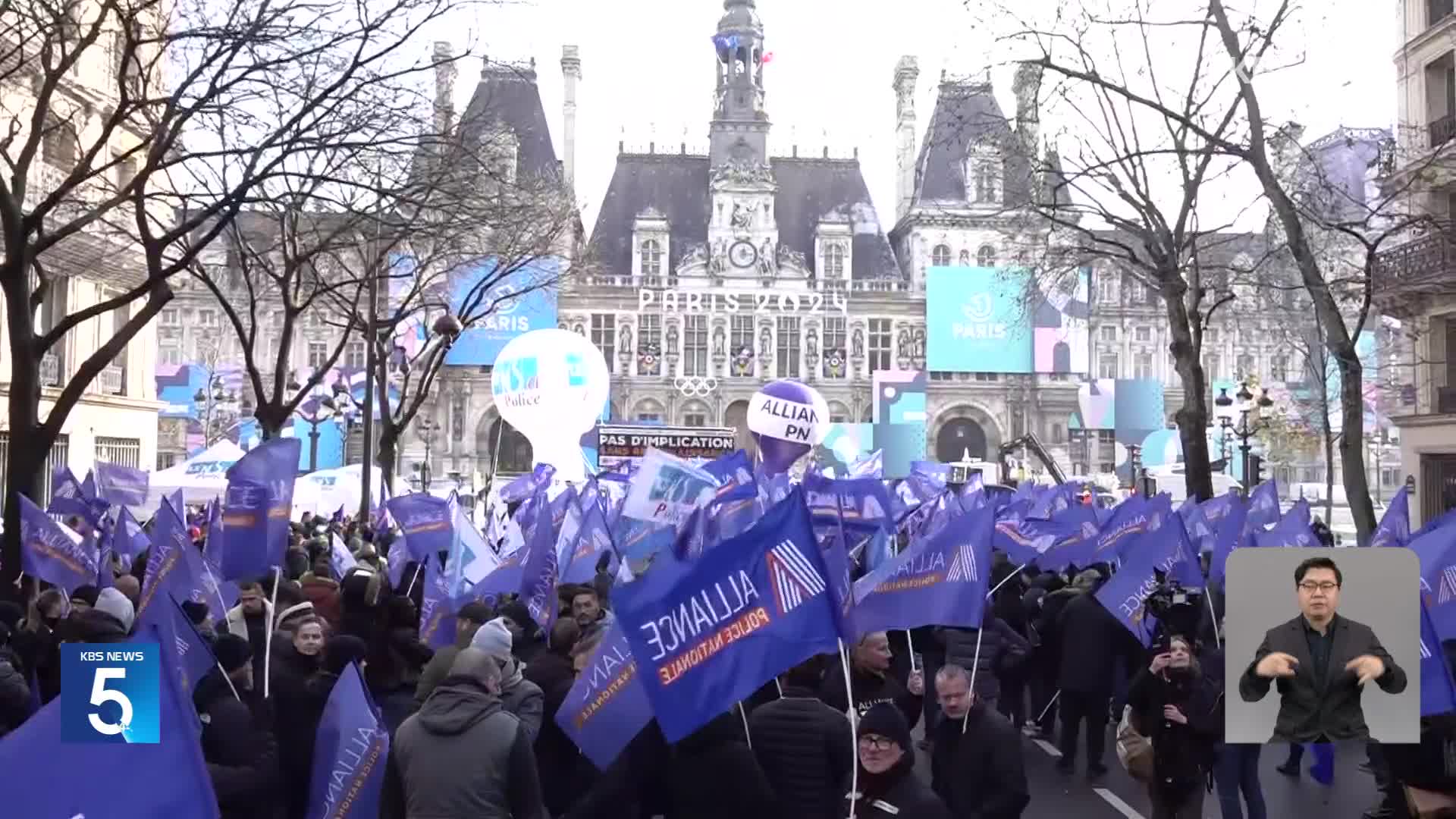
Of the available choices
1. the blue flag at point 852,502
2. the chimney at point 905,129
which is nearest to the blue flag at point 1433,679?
Answer: the blue flag at point 852,502

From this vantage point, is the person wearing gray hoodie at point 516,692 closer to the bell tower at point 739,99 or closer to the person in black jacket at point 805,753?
the person in black jacket at point 805,753

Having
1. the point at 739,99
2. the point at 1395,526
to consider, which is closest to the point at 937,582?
the point at 1395,526

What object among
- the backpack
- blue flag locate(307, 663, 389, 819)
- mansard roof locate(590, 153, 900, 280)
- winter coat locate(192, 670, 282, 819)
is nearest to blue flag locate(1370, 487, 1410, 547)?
the backpack

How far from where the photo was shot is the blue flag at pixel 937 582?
6.53 metres

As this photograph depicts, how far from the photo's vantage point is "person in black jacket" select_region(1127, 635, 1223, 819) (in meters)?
6.39

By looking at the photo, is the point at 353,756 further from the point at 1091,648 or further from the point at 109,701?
the point at 1091,648

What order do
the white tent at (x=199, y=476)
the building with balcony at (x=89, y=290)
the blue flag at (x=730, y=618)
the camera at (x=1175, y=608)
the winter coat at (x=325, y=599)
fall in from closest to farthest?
1. the blue flag at (x=730, y=618)
2. the camera at (x=1175, y=608)
3. the winter coat at (x=325, y=599)
4. the white tent at (x=199, y=476)
5. the building with balcony at (x=89, y=290)

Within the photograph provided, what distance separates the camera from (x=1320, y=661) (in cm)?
393

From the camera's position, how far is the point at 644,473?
1323cm

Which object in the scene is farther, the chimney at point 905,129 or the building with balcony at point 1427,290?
the chimney at point 905,129

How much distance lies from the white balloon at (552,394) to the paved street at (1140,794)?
17.9 metres

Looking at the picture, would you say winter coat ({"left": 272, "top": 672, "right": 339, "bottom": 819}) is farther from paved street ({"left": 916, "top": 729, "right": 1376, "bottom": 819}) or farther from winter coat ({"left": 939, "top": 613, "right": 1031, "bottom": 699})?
paved street ({"left": 916, "top": 729, "right": 1376, "bottom": 819})

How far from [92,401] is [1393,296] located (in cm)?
2392

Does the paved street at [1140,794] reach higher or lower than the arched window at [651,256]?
lower
